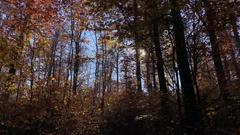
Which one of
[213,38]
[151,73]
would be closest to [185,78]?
[213,38]

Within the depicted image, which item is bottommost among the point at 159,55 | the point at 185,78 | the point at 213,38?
the point at 185,78

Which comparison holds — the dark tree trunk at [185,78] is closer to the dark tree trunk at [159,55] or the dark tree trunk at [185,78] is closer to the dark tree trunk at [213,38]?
the dark tree trunk at [213,38]

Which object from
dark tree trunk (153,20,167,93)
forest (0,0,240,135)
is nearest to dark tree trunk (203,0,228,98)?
forest (0,0,240,135)

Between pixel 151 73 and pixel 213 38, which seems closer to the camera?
pixel 213 38

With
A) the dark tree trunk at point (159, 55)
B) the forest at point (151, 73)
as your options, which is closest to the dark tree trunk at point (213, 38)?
the forest at point (151, 73)

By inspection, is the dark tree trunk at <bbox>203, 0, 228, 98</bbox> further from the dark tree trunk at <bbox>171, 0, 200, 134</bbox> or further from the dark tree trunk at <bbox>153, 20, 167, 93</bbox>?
the dark tree trunk at <bbox>153, 20, 167, 93</bbox>

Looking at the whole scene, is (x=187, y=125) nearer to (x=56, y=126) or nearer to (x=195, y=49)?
(x=195, y=49)

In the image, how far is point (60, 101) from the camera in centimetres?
1648

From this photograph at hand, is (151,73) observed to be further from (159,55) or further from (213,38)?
(213,38)

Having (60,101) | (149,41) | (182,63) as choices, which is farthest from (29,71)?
(182,63)

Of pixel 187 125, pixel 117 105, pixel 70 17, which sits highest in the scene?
pixel 70 17

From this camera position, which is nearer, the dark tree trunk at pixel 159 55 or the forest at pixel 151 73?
the forest at pixel 151 73

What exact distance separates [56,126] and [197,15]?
28.7ft

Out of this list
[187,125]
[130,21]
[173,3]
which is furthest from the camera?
[130,21]
